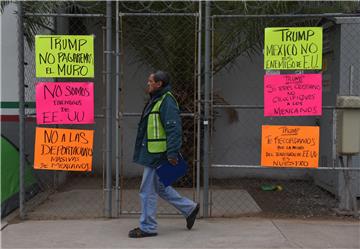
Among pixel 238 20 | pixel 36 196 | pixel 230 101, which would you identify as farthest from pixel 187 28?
pixel 36 196

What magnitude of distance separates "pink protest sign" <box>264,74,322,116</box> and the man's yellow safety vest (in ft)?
4.53

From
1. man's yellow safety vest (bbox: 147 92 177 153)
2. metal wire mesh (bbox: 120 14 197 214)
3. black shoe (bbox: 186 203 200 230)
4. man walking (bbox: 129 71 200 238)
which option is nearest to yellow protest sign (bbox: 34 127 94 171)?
man walking (bbox: 129 71 200 238)

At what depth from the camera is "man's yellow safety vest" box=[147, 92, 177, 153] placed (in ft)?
19.2

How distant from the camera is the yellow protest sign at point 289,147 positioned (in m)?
6.45

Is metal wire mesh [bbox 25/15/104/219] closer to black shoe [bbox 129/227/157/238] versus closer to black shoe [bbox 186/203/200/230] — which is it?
black shoe [bbox 129/227/157/238]

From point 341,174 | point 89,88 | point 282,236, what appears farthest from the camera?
point 341,174

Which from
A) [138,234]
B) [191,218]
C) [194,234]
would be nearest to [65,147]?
[138,234]

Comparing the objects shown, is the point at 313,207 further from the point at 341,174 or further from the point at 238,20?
the point at 238,20

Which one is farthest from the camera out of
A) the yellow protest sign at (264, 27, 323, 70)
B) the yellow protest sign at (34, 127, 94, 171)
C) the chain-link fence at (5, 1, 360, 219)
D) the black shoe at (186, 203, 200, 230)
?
the chain-link fence at (5, 1, 360, 219)

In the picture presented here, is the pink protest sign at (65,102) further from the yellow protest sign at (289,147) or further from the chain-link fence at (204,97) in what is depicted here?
the yellow protest sign at (289,147)

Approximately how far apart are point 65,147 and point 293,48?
9.82 feet

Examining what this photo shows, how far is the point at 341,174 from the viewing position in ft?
24.1

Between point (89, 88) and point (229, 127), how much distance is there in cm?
372

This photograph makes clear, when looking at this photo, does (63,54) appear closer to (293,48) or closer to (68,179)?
(293,48)
